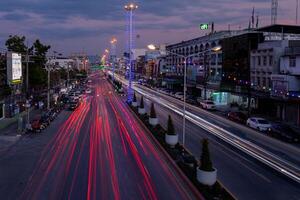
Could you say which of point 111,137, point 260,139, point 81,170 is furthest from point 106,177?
point 260,139

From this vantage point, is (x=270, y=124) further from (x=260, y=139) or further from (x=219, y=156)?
(x=219, y=156)

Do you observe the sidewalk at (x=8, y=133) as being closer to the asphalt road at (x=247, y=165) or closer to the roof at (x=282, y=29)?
the asphalt road at (x=247, y=165)

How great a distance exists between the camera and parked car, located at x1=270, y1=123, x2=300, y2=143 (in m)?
44.0

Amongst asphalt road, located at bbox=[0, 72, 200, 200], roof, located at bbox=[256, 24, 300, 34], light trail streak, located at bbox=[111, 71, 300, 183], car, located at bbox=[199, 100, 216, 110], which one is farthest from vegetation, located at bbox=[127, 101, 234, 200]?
roof, located at bbox=[256, 24, 300, 34]

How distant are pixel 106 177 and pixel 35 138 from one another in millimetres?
19127

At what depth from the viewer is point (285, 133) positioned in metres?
44.9

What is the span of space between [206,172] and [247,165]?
773 centimetres

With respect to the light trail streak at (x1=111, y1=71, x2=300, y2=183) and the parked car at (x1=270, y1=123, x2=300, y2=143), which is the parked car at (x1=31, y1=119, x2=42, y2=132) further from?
the parked car at (x1=270, y1=123, x2=300, y2=143)

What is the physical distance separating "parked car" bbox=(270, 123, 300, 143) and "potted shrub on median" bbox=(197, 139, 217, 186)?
20.2 metres

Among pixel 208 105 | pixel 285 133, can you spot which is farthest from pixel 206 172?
pixel 208 105

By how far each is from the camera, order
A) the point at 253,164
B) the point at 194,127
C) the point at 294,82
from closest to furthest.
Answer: the point at 253,164
the point at 194,127
the point at 294,82

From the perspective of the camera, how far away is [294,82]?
191ft

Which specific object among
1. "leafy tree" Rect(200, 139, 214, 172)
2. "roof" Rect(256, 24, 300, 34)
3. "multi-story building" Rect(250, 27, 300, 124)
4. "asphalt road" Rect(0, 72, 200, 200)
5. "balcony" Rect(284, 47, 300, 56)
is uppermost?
"roof" Rect(256, 24, 300, 34)

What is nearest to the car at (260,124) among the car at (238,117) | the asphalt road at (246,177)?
the car at (238,117)
